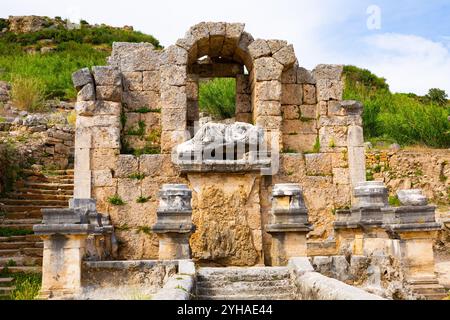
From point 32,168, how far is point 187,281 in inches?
483

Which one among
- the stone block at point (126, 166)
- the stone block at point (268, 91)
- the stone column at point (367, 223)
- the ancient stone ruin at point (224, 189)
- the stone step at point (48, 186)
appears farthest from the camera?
the stone step at point (48, 186)

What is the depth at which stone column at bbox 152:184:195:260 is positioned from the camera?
8.28m

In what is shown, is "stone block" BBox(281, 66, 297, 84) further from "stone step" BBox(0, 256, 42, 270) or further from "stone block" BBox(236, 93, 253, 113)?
"stone step" BBox(0, 256, 42, 270)

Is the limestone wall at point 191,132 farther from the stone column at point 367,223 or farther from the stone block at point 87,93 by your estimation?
the stone column at point 367,223

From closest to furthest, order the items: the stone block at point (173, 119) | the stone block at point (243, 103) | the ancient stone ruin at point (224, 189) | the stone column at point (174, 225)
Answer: the ancient stone ruin at point (224, 189) → the stone column at point (174, 225) → the stone block at point (173, 119) → the stone block at point (243, 103)

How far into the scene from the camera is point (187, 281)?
6719mm

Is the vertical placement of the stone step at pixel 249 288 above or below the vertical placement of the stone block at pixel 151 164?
below

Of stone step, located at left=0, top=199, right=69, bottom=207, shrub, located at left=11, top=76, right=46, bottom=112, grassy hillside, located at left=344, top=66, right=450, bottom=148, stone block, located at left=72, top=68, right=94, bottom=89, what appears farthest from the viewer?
shrub, located at left=11, top=76, right=46, bottom=112

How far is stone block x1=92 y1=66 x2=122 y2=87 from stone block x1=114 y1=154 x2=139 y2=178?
1.41m

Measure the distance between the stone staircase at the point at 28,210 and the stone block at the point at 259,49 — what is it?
20.2 feet

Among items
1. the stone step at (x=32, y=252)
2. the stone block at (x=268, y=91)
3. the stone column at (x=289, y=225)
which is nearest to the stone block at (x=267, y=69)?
the stone block at (x=268, y=91)

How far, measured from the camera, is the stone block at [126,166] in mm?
10586

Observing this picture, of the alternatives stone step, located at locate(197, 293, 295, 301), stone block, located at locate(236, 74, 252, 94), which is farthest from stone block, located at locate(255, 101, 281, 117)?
stone step, located at locate(197, 293, 295, 301)

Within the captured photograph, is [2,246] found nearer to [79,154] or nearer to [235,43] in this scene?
[79,154]
